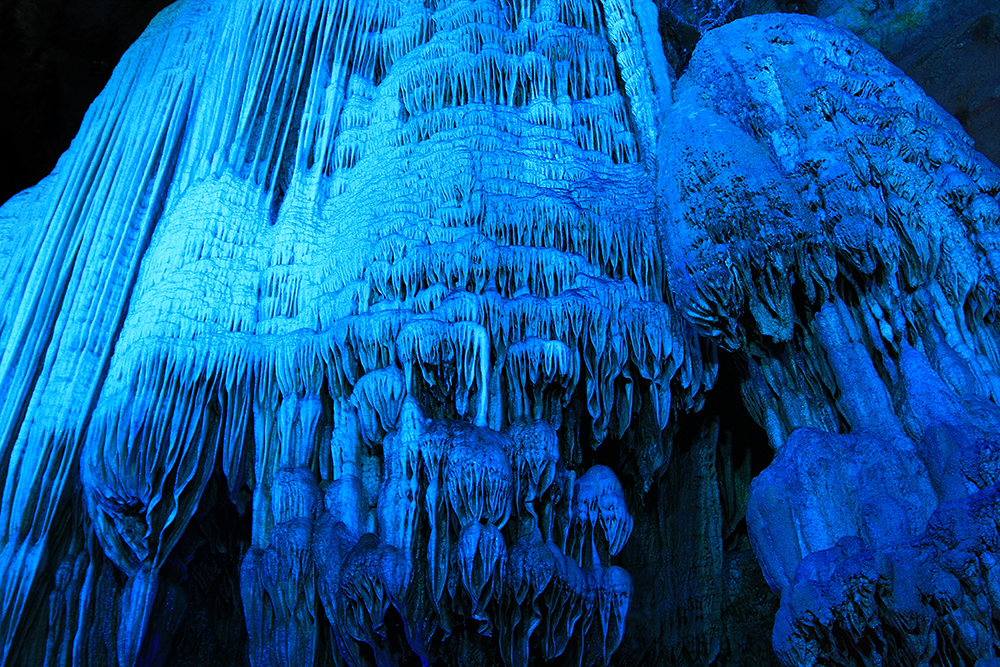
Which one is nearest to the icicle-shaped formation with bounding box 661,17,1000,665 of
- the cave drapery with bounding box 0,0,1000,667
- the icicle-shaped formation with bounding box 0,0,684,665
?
the cave drapery with bounding box 0,0,1000,667

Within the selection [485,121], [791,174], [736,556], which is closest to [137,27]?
[485,121]

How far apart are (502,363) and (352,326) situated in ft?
3.16

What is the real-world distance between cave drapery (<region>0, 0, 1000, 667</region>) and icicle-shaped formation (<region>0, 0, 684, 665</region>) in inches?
0.9

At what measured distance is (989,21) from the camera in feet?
22.7

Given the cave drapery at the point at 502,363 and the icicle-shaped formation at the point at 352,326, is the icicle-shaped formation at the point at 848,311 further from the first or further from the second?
the icicle-shaped formation at the point at 352,326

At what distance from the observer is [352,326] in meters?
4.56

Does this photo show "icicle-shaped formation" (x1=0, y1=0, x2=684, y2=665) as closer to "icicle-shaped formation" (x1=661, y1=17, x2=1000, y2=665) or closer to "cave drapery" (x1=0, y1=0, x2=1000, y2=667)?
"cave drapery" (x1=0, y1=0, x2=1000, y2=667)

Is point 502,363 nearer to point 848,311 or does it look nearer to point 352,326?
point 352,326

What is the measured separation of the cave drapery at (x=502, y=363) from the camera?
3846mm

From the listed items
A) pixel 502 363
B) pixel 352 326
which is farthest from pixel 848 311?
pixel 352 326

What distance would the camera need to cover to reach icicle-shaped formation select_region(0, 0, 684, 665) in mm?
4105

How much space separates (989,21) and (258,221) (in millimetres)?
6908

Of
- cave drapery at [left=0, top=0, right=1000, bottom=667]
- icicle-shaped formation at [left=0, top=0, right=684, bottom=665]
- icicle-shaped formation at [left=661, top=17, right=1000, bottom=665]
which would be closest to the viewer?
icicle-shaped formation at [left=661, top=17, right=1000, bottom=665]

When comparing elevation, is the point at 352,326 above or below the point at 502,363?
above
